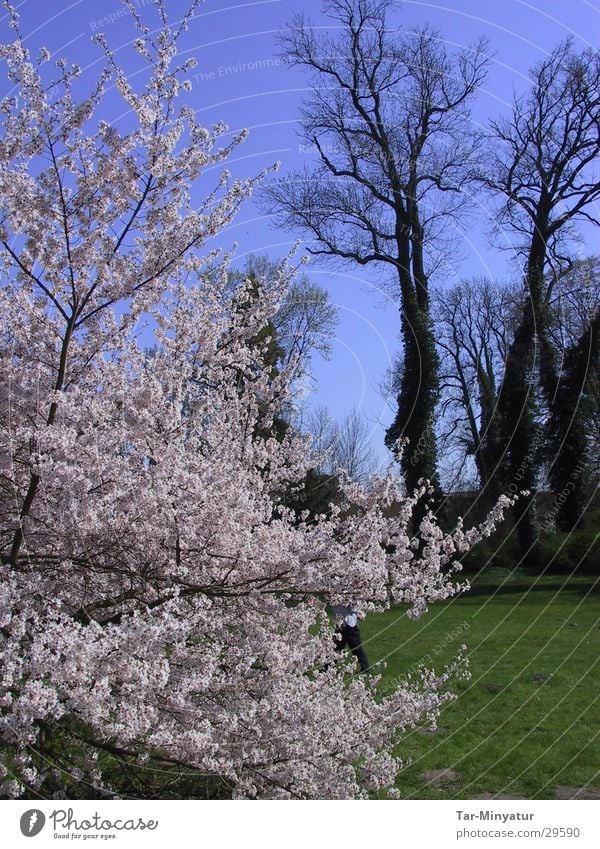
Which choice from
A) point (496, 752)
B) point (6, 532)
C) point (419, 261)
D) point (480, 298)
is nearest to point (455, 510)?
point (480, 298)

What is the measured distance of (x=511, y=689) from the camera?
834 centimetres

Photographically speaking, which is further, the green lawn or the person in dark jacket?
the green lawn

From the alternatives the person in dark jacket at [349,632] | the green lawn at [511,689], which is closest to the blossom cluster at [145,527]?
the person in dark jacket at [349,632]

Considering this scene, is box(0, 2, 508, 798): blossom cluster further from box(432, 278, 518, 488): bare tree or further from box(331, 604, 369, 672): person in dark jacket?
box(432, 278, 518, 488): bare tree

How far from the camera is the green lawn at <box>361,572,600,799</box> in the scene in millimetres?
5910

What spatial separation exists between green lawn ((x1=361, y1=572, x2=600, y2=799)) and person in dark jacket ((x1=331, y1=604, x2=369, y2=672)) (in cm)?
62

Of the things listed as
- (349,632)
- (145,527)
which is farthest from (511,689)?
(145,527)

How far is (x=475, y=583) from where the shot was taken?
1595 centimetres

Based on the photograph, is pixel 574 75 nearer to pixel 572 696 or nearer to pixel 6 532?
pixel 572 696

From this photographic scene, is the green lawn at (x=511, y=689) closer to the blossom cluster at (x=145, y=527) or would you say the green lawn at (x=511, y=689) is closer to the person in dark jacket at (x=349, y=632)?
the person in dark jacket at (x=349, y=632)

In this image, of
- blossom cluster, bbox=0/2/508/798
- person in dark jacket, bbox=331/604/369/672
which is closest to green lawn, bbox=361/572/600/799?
person in dark jacket, bbox=331/604/369/672

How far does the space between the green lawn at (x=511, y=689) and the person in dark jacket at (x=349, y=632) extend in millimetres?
616

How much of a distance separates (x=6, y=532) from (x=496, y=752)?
4476 mm

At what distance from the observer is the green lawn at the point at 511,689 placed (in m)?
5.91
